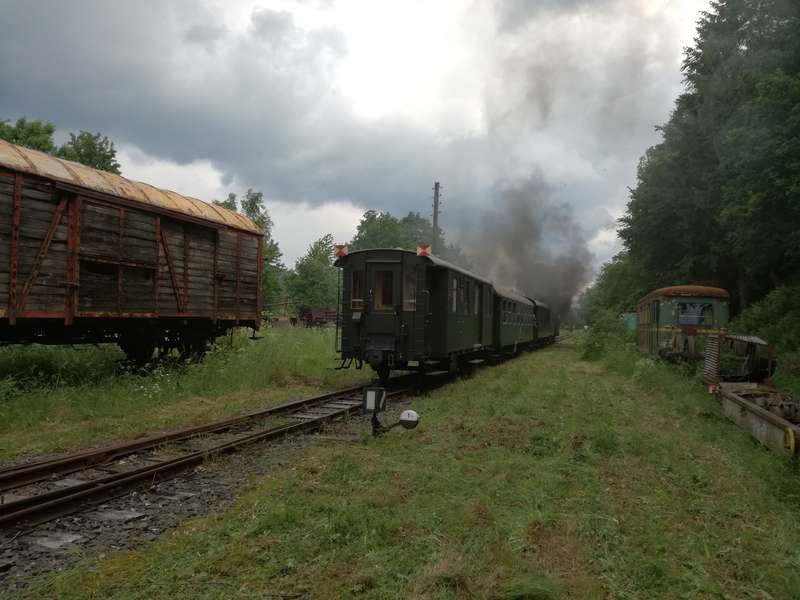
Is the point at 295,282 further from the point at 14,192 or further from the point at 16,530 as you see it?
the point at 16,530

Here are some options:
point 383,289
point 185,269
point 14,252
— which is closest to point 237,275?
point 185,269

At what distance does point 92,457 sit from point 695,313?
16061mm

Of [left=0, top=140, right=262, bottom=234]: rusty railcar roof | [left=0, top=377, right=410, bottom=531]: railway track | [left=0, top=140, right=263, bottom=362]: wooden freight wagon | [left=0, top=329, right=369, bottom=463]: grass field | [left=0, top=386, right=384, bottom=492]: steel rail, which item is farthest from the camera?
[left=0, top=140, right=262, bottom=234]: rusty railcar roof

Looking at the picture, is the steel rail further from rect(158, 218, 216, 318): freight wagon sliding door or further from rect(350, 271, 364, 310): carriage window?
rect(158, 218, 216, 318): freight wagon sliding door

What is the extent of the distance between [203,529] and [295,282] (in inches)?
2458

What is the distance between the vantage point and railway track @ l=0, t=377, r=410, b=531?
501cm

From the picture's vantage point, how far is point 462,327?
1436 centimetres

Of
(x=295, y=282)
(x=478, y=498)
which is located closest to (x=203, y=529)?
(x=478, y=498)

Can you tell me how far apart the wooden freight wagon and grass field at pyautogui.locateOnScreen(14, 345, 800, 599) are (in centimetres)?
666

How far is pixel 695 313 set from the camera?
54.8ft

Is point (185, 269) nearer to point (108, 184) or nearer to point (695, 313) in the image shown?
point (108, 184)

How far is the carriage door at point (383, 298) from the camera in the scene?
12.3 metres

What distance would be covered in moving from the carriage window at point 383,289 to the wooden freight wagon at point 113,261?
15.2 ft

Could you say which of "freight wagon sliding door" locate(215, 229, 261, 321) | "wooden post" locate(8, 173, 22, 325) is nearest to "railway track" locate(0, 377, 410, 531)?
"wooden post" locate(8, 173, 22, 325)
